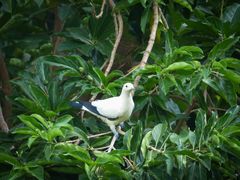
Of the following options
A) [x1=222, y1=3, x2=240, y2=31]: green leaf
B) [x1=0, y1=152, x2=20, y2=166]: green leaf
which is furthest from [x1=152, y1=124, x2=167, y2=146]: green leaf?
[x1=222, y1=3, x2=240, y2=31]: green leaf

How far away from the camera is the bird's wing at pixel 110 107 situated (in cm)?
335

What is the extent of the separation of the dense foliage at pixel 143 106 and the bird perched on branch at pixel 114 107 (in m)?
0.07

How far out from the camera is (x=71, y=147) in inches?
117

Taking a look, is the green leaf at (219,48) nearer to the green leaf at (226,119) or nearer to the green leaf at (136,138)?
the green leaf at (226,119)

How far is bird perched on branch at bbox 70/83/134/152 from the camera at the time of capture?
3.32m


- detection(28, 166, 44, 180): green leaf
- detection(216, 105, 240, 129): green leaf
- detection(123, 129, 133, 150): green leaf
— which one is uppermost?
detection(216, 105, 240, 129): green leaf

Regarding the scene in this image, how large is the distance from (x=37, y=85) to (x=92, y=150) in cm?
66

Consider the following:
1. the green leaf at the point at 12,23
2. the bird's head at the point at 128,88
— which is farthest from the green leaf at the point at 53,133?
the green leaf at the point at 12,23

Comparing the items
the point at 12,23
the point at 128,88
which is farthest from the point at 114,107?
the point at 12,23

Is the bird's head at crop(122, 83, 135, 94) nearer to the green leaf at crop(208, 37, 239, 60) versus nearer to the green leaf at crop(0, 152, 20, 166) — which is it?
the green leaf at crop(208, 37, 239, 60)

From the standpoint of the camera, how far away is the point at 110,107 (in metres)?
3.38

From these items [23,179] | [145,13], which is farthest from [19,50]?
[23,179]

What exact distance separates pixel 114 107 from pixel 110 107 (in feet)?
0.08

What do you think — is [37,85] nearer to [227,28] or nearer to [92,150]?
[92,150]
